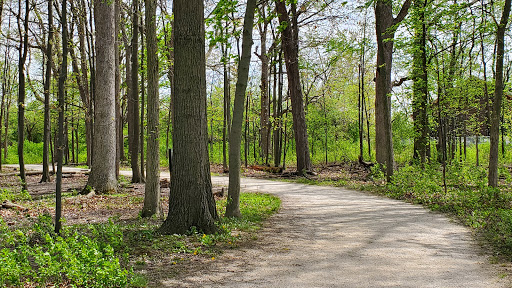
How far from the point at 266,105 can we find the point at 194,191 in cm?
2070

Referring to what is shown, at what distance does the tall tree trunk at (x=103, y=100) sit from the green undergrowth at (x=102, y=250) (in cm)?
451

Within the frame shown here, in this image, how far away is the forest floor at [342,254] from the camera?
442 cm

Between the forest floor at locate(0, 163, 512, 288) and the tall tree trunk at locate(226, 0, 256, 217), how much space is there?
0.89 meters

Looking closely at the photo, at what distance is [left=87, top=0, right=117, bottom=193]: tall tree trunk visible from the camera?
12.1m

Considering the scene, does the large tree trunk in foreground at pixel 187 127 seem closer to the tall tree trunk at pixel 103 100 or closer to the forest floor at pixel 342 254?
the forest floor at pixel 342 254

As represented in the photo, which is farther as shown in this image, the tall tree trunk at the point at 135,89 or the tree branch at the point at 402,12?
the tree branch at the point at 402,12

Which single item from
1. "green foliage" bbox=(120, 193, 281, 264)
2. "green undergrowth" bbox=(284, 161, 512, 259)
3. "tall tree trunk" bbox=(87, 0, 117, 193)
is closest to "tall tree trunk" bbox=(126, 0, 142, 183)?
"tall tree trunk" bbox=(87, 0, 117, 193)

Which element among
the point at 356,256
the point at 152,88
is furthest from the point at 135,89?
the point at 356,256

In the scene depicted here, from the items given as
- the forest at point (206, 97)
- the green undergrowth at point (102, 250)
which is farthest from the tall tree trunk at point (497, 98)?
the green undergrowth at point (102, 250)

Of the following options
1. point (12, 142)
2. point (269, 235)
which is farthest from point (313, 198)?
point (12, 142)

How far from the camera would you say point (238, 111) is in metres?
7.74

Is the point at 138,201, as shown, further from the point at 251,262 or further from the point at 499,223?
the point at 499,223

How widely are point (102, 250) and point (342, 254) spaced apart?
11.2 ft

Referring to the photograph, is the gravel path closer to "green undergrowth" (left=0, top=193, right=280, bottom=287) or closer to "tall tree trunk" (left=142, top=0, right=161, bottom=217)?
"green undergrowth" (left=0, top=193, right=280, bottom=287)
